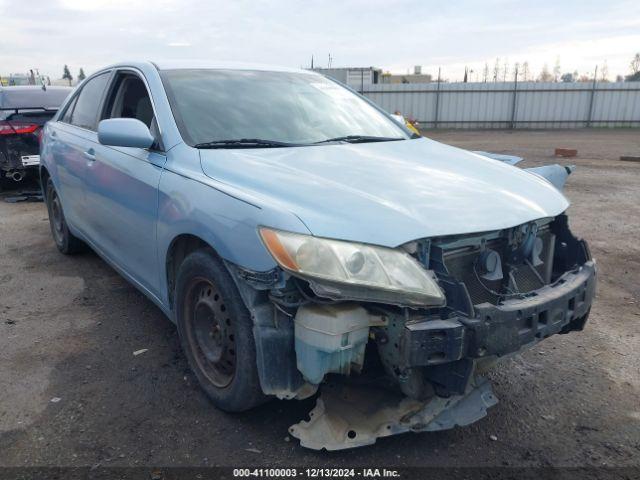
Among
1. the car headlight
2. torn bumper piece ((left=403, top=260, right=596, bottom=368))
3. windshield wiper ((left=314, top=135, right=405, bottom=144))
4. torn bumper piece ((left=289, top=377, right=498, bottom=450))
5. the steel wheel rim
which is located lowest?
torn bumper piece ((left=289, top=377, right=498, bottom=450))

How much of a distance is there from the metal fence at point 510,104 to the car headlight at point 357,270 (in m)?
24.0

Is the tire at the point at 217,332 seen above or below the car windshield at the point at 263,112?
below

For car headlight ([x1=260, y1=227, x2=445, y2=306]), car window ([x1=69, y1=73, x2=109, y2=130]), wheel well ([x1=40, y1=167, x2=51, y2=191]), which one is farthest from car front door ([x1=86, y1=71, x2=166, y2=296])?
wheel well ([x1=40, y1=167, x2=51, y2=191])

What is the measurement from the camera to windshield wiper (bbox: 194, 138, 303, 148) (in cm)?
301

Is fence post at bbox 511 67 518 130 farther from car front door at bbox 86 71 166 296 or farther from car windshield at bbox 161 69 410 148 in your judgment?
car front door at bbox 86 71 166 296

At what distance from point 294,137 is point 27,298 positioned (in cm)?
270

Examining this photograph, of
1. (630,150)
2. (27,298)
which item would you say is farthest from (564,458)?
(630,150)

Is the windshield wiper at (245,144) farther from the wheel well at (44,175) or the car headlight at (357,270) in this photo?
the wheel well at (44,175)

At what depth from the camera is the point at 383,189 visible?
2.53 metres

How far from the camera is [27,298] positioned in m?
4.43

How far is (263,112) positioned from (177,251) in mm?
1034

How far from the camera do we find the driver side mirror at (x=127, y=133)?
10.00 ft

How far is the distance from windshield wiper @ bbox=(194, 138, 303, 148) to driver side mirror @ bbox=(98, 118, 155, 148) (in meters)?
0.31

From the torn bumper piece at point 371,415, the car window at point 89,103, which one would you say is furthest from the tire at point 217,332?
the car window at point 89,103
